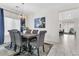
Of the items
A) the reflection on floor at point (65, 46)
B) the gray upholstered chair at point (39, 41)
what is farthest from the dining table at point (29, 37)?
the reflection on floor at point (65, 46)

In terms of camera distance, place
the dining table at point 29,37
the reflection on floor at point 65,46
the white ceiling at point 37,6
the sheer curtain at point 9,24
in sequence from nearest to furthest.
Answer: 1. the white ceiling at point 37,6
2. the sheer curtain at point 9,24
3. the reflection on floor at point 65,46
4. the dining table at point 29,37

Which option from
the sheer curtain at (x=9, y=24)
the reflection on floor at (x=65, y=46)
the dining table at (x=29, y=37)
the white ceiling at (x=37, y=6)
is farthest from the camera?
the dining table at (x=29, y=37)

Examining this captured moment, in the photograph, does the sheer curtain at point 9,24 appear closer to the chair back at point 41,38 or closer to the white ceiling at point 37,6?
the white ceiling at point 37,6

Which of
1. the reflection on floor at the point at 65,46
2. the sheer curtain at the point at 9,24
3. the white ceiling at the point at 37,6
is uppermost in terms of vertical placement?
the white ceiling at the point at 37,6

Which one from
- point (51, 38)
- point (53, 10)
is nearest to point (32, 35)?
point (51, 38)

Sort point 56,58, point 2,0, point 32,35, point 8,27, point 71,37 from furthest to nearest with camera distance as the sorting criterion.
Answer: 1. point 32,35
2. point 71,37
3. point 8,27
4. point 56,58
5. point 2,0

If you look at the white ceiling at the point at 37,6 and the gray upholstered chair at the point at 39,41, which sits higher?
the white ceiling at the point at 37,6

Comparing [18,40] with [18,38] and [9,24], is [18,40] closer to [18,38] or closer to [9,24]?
[18,38]

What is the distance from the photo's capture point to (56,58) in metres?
2.30

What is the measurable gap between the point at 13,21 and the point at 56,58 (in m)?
1.54

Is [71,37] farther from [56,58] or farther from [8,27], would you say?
[8,27]

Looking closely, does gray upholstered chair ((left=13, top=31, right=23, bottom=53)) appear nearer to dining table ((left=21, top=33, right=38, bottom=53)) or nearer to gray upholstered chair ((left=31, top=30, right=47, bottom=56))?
dining table ((left=21, top=33, right=38, bottom=53))

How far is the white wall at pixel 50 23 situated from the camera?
2603mm

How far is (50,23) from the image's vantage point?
269 centimetres
